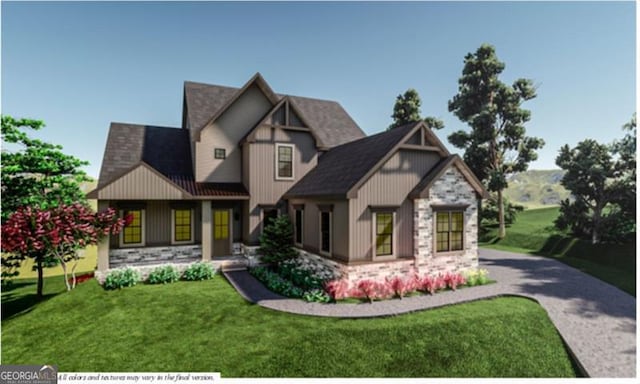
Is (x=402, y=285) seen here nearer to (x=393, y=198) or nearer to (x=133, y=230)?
(x=393, y=198)

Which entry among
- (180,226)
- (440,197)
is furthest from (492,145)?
(180,226)

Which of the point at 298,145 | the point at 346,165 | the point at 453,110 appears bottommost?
the point at 346,165

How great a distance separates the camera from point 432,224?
1289 centimetres

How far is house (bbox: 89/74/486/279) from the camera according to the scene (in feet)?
40.3

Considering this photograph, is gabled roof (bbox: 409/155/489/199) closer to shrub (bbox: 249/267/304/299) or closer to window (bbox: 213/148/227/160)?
shrub (bbox: 249/267/304/299)

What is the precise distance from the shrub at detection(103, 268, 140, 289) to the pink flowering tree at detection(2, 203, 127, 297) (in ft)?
4.57

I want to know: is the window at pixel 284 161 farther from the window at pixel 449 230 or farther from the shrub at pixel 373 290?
the window at pixel 449 230

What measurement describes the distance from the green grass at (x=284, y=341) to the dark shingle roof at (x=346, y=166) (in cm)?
522

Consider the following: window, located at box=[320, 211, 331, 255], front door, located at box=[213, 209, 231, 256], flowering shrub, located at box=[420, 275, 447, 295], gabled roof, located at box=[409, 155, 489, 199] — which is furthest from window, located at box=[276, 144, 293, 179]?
flowering shrub, located at box=[420, 275, 447, 295]

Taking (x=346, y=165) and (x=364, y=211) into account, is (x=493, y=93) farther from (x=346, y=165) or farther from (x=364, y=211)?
(x=364, y=211)

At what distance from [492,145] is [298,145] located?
732 inches

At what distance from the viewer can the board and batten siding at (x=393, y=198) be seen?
11.7 metres

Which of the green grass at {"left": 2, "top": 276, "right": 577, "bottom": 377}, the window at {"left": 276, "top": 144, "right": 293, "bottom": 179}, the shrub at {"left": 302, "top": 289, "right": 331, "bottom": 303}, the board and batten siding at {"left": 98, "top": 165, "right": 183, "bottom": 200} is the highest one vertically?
the window at {"left": 276, "top": 144, "right": 293, "bottom": 179}

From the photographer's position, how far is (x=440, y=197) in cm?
1303
